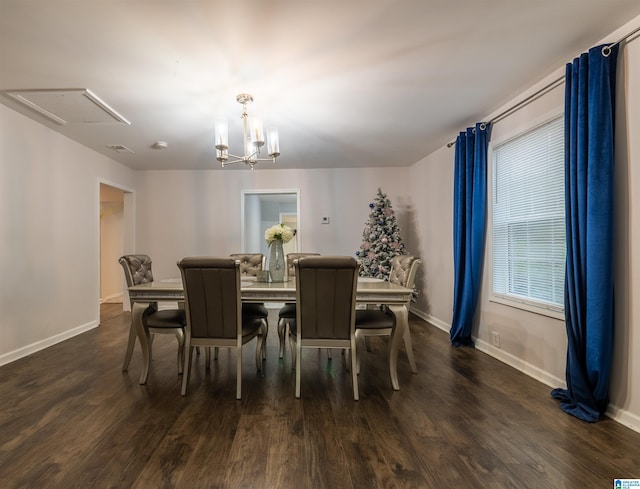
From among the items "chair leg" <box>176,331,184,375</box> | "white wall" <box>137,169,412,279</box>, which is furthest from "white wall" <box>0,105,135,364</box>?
"chair leg" <box>176,331,184,375</box>

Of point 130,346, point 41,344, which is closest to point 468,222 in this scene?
point 130,346

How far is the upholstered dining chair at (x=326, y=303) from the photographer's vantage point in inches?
87.4

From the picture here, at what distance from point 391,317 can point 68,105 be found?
12.0ft

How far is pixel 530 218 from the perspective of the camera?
2812 millimetres

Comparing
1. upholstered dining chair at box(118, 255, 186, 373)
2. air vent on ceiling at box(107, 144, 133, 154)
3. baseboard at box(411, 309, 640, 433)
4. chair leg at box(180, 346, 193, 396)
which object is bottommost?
baseboard at box(411, 309, 640, 433)

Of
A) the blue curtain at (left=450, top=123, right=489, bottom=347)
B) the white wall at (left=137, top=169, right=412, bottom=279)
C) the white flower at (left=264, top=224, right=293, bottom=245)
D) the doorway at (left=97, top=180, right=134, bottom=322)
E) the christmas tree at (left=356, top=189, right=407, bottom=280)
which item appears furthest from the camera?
the doorway at (left=97, top=180, right=134, bottom=322)

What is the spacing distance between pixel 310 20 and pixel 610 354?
282cm

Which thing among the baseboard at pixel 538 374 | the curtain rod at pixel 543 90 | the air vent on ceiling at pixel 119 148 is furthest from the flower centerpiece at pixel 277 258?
the air vent on ceiling at pixel 119 148

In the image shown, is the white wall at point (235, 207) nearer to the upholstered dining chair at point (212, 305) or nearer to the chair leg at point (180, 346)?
the chair leg at point (180, 346)

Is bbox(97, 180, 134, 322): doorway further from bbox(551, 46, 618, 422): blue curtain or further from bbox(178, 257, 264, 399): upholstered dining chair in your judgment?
bbox(551, 46, 618, 422): blue curtain

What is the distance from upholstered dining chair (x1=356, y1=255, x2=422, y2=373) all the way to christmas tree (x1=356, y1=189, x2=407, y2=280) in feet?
5.83

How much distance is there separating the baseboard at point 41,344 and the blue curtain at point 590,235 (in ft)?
15.8

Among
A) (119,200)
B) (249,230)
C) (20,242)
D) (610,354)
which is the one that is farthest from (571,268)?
(119,200)

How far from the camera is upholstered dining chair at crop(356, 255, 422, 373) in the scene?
2518 mm
